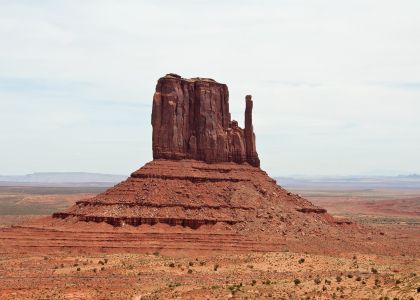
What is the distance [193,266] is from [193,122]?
28.0 meters

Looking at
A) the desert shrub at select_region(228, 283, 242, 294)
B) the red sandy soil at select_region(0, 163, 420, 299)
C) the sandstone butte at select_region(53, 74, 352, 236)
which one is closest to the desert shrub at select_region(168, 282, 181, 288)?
the red sandy soil at select_region(0, 163, 420, 299)

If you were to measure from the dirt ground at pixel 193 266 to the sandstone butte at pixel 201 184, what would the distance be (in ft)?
9.74

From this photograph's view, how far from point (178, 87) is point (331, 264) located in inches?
1303

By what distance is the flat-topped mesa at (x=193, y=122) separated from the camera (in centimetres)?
8625

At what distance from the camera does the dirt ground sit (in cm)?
4894

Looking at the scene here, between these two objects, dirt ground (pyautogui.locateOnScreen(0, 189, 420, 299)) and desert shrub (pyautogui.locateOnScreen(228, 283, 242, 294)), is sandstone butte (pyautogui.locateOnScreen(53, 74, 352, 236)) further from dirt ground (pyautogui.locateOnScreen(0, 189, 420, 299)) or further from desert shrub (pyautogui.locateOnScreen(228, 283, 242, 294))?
desert shrub (pyautogui.locateOnScreen(228, 283, 242, 294))

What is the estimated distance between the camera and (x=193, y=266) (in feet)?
212

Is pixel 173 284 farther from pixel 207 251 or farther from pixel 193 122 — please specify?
pixel 193 122

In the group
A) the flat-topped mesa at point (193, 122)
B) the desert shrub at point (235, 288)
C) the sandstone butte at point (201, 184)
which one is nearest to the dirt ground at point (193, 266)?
the desert shrub at point (235, 288)

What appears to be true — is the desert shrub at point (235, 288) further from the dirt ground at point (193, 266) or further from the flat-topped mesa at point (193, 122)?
the flat-topped mesa at point (193, 122)

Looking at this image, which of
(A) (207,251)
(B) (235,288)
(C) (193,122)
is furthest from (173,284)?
(C) (193,122)

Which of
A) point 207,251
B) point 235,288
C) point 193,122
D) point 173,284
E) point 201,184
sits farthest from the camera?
point 193,122

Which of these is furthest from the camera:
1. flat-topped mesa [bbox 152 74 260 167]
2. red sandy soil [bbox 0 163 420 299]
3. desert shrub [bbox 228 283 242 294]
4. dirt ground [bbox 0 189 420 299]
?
flat-topped mesa [bbox 152 74 260 167]

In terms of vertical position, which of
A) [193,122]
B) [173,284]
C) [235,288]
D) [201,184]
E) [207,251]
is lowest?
[173,284]
